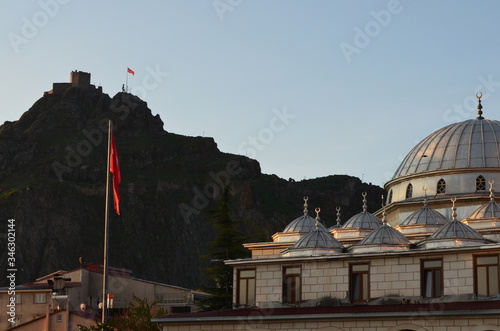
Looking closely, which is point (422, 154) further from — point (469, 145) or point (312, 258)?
point (312, 258)

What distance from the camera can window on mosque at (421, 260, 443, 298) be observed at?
47.8 m

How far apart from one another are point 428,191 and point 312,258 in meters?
24.6

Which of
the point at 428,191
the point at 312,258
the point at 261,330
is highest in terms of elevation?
the point at 428,191

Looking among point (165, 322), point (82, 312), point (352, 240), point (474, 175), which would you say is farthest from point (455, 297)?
point (82, 312)

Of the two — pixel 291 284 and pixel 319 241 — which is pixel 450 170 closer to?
pixel 319 241

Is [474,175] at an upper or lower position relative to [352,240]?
upper

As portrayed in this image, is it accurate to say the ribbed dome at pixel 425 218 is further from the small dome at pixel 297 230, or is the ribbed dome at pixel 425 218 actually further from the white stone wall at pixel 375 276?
the white stone wall at pixel 375 276

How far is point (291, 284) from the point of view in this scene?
169 feet

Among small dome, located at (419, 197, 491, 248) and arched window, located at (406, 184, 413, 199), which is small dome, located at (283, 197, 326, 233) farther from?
small dome, located at (419, 197, 491, 248)

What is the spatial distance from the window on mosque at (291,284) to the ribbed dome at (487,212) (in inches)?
644

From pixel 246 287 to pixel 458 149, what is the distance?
27333mm

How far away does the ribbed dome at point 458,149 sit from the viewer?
243 feet

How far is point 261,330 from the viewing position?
47.4 m

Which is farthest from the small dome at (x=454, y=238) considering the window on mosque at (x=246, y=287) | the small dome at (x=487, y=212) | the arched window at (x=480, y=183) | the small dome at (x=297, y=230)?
the arched window at (x=480, y=183)
